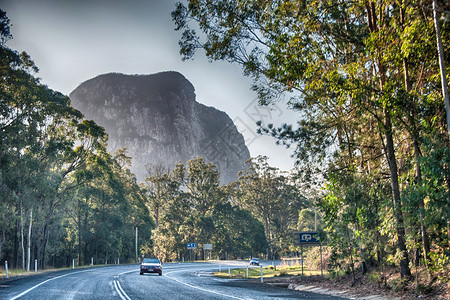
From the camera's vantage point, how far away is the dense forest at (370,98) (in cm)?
1188

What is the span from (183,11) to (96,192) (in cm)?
4787

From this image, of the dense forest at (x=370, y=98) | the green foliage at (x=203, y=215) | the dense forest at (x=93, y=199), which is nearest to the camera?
the dense forest at (x=370, y=98)

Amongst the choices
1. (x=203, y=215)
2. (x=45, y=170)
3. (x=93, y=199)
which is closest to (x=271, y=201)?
(x=203, y=215)

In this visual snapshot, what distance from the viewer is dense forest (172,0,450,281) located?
11.9 metres

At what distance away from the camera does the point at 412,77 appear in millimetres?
14648

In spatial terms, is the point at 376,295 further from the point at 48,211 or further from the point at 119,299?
the point at 48,211

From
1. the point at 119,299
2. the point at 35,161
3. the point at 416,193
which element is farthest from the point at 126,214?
the point at 416,193

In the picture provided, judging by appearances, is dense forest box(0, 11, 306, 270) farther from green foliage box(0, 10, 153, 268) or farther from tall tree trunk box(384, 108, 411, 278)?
tall tree trunk box(384, 108, 411, 278)

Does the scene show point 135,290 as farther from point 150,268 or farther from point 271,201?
point 271,201

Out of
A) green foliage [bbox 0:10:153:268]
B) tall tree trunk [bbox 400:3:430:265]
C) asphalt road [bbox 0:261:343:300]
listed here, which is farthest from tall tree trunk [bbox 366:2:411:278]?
green foliage [bbox 0:10:153:268]

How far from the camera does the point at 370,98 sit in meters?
13.6

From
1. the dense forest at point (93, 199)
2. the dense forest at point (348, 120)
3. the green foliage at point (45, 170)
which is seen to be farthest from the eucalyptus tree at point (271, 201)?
the dense forest at point (348, 120)

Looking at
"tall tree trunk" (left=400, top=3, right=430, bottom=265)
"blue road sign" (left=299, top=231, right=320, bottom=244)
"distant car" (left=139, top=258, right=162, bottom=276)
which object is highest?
"tall tree trunk" (left=400, top=3, right=430, bottom=265)

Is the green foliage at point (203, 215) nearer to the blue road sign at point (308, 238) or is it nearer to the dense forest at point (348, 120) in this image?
the dense forest at point (348, 120)
